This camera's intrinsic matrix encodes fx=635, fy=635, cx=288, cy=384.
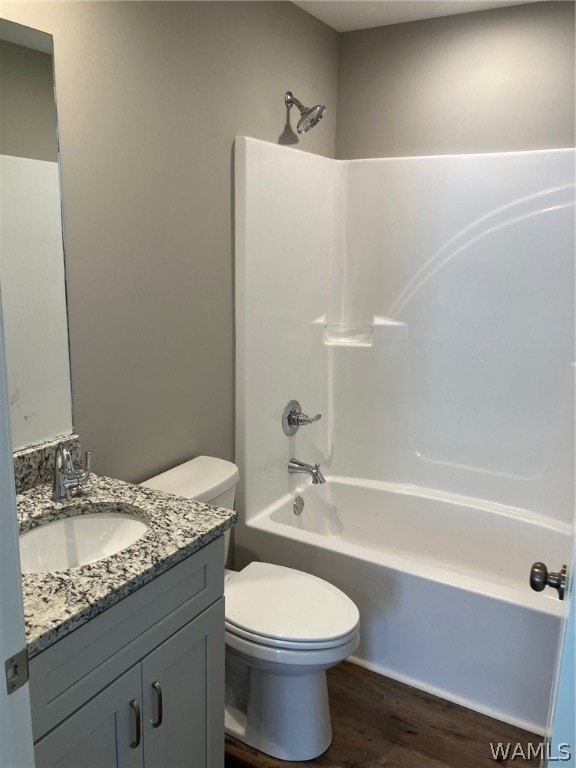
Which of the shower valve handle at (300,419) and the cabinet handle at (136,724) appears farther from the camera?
the shower valve handle at (300,419)

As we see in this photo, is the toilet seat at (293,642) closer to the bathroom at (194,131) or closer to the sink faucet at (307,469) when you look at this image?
the bathroom at (194,131)

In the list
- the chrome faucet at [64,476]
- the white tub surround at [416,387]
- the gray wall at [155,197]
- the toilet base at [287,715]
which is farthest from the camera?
the white tub surround at [416,387]

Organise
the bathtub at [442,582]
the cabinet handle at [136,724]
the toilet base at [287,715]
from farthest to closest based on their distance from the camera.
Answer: the bathtub at [442,582], the toilet base at [287,715], the cabinet handle at [136,724]

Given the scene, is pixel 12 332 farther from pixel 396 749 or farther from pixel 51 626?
pixel 396 749

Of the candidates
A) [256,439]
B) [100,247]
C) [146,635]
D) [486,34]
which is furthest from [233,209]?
[146,635]

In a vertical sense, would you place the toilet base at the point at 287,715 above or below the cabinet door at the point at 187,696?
below

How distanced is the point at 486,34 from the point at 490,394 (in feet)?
4.96

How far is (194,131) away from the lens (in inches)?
83.6

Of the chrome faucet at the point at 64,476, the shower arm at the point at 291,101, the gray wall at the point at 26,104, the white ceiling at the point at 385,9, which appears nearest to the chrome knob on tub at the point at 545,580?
the chrome faucet at the point at 64,476

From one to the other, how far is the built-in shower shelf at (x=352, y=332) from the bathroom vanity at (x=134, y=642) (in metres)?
1.52

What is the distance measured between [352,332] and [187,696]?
74.7 inches

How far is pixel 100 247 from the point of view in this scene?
1834mm

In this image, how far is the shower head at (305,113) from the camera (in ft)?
8.16

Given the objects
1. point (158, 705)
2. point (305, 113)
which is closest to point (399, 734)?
point (158, 705)
